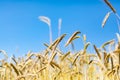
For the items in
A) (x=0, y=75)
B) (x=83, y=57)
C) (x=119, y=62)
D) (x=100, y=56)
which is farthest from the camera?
(x=0, y=75)

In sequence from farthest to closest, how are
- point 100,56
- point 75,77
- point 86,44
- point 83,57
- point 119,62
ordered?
point 75,77 < point 83,57 < point 86,44 < point 100,56 < point 119,62

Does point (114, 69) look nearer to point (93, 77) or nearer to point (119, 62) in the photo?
point (119, 62)

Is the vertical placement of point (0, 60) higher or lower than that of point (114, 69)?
higher

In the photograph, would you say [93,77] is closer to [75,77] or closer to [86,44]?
[75,77]

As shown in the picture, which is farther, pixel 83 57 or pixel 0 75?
pixel 0 75

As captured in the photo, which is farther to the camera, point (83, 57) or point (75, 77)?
point (75, 77)

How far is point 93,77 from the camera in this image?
3729 mm

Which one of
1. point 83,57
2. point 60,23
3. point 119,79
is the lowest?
point 119,79

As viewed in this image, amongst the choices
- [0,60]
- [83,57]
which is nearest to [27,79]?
[83,57]

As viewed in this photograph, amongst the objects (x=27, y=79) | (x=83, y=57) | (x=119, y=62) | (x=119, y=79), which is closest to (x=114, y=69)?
(x=119, y=79)

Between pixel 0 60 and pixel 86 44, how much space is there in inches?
83.4

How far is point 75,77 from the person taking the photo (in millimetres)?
3615

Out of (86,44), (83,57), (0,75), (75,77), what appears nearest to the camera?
(86,44)

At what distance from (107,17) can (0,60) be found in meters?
2.55
